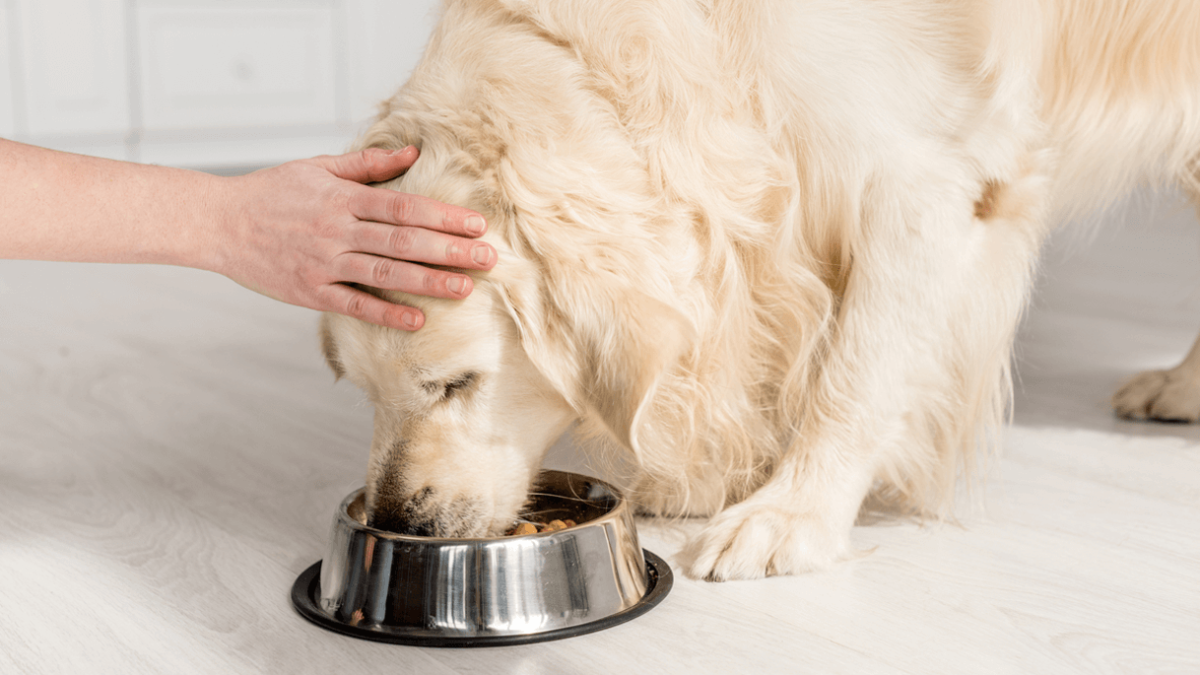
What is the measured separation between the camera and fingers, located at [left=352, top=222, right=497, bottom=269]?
119cm

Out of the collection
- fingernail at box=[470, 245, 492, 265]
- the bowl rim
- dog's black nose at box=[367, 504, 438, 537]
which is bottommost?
dog's black nose at box=[367, 504, 438, 537]

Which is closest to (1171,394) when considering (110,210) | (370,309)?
(370,309)

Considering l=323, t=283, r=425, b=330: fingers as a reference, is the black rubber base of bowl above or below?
below

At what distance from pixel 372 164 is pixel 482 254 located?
0.21 meters

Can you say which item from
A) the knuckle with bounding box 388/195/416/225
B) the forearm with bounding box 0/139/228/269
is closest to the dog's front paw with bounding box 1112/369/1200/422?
the knuckle with bounding box 388/195/416/225

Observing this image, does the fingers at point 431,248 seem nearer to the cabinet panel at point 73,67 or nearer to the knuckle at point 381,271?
the knuckle at point 381,271

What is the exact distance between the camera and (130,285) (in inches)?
139

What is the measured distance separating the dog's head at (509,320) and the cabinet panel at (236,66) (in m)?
3.96

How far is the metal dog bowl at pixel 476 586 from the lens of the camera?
1.15 metres

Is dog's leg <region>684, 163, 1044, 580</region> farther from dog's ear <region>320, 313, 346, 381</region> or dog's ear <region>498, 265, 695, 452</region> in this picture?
dog's ear <region>320, 313, 346, 381</region>

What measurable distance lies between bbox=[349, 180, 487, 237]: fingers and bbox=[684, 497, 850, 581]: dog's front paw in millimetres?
494

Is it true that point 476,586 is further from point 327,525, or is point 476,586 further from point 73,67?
point 73,67

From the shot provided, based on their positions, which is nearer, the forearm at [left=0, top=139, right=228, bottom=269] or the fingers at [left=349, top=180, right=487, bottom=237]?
the fingers at [left=349, top=180, right=487, bottom=237]

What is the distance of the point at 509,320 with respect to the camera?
1.26 metres
